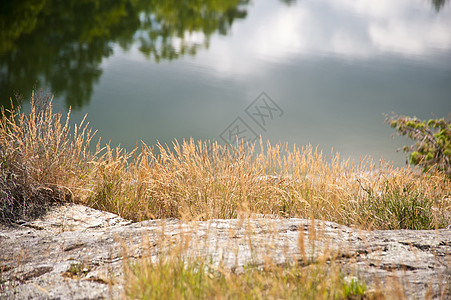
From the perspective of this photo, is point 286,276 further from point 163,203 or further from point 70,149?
point 70,149

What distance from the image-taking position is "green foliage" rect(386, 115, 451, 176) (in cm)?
894

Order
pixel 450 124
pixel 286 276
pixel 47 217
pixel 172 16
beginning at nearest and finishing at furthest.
→ pixel 286 276 < pixel 47 217 < pixel 450 124 < pixel 172 16

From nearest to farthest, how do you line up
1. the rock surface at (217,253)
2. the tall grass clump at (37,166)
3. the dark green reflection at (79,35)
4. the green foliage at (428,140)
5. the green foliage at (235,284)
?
1. the green foliage at (235,284)
2. the rock surface at (217,253)
3. the tall grass clump at (37,166)
4. the green foliage at (428,140)
5. the dark green reflection at (79,35)

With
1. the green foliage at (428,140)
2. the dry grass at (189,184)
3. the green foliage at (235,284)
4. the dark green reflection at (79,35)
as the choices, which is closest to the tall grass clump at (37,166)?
the dry grass at (189,184)

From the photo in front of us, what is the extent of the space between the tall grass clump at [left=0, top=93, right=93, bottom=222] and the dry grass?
0.01m

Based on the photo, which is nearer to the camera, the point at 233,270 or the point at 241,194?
the point at 233,270

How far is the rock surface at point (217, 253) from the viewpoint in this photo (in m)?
Answer: 2.47

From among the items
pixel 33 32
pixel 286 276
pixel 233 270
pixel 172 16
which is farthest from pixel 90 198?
pixel 172 16

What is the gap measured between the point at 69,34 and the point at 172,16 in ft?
37.3

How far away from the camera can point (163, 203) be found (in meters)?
5.20

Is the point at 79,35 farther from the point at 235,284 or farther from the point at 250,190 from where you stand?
the point at 235,284

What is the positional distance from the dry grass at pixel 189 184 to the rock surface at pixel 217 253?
36.7 inches

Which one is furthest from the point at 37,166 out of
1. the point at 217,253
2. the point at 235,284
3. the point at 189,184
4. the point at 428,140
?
the point at 428,140

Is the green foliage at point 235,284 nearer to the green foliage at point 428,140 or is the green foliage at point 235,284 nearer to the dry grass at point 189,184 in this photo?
the dry grass at point 189,184
